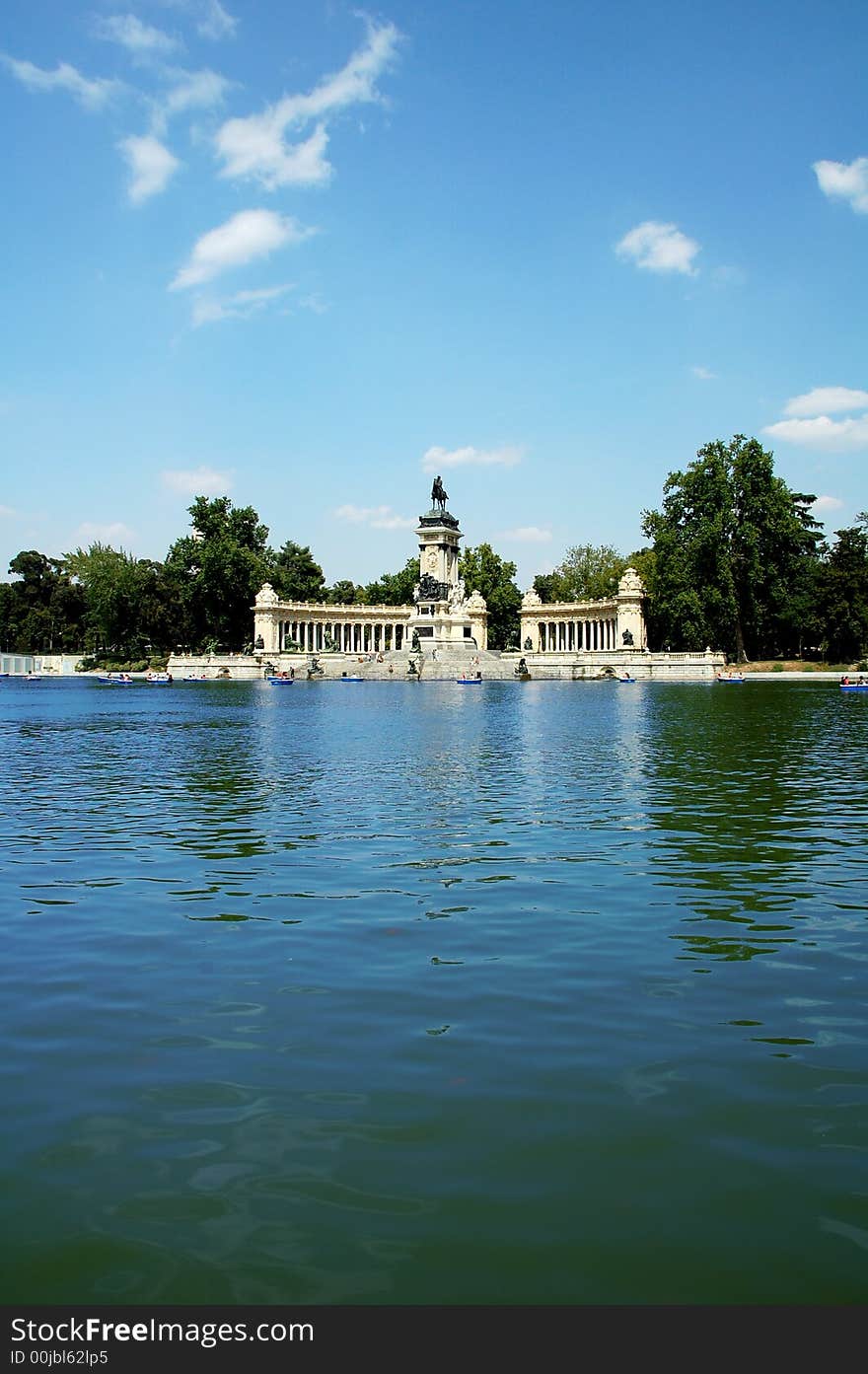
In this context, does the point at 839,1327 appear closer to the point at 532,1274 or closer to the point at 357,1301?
the point at 532,1274

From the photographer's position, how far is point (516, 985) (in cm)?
897

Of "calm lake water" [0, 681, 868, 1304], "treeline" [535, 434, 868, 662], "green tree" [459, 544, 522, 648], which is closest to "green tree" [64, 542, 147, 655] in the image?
"green tree" [459, 544, 522, 648]

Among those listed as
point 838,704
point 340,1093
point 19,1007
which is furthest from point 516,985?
point 838,704

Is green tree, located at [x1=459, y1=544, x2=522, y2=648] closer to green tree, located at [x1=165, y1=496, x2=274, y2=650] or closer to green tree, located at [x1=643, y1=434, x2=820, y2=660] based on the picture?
green tree, located at [x1=165, y1=496, x2=274, y2=650]

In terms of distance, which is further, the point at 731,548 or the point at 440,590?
the point at 440,590

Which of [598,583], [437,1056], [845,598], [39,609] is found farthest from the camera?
[39,609]

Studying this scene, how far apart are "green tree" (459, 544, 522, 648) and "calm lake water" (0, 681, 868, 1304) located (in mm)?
116086

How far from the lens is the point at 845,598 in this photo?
286 feet

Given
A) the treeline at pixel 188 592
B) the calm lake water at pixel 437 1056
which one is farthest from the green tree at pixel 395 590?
the calm lake water at pixel 437 1056

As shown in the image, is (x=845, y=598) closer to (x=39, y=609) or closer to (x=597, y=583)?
(x=597, y=583)

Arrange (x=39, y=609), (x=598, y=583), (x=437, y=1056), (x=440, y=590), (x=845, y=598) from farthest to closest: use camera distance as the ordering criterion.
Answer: (x=39, y=609)
(x=598, y=583)
(x=440, y=590)
(x=845, y=598)
(x=437, y=1056)

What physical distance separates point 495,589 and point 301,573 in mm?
25509

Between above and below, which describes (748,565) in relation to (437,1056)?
above

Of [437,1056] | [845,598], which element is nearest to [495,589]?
[845,598]
